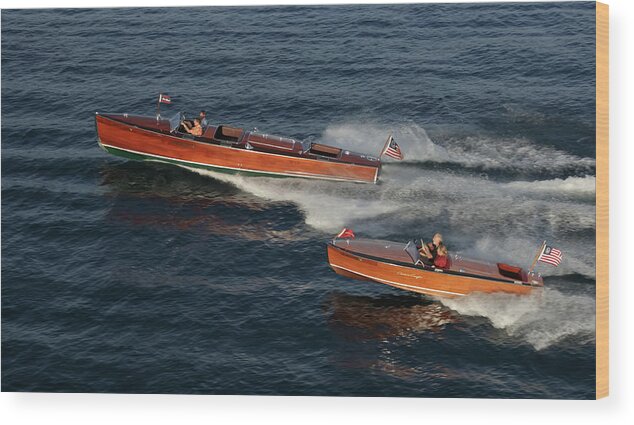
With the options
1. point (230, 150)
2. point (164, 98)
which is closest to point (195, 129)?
point (230, 150)

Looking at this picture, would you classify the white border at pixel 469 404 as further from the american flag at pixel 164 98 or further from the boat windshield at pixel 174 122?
the boat windshield at pixel 174 122

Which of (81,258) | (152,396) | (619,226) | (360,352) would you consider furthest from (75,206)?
(619,226)

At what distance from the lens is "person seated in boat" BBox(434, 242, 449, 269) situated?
3067cm

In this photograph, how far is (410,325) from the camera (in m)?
30.2

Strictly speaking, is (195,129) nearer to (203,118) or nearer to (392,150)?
(203,118)

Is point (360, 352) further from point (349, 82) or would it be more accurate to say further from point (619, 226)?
point (349, 82)

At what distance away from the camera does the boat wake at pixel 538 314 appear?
28.2 metres

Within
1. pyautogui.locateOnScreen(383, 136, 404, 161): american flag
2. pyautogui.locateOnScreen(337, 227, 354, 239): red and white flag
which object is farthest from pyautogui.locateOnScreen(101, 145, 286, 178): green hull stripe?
pyautogui.locateOnScreen(337, 227, 354, 239): red and white flag

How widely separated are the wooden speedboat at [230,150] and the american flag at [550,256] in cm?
907

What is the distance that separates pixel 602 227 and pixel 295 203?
11907 mm

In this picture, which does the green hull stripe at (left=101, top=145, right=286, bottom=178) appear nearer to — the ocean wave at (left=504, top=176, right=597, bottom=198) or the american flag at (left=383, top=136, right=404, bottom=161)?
the american flag at (left=383, top=136, right=404, bottom=161)

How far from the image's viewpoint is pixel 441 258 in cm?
3075

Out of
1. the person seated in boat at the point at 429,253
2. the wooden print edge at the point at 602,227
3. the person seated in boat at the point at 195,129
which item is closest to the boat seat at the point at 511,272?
the person seated in boat at the point at 429,253

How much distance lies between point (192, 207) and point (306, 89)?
613 centimetres
